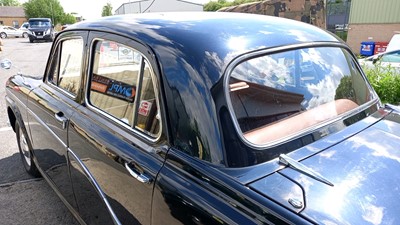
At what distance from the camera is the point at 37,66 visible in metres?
13.0

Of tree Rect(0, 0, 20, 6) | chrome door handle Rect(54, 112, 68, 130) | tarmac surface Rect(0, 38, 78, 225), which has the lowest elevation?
tarmac surface Rect(0, 38, 78, 225)

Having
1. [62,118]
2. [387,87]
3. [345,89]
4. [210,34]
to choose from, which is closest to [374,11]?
[387,87]

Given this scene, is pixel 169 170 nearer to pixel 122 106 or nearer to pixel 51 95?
pixel 122 106

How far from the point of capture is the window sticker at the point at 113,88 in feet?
6.22

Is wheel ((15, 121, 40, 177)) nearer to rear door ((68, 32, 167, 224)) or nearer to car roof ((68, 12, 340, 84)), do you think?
rear door ((68, 32, 167, 224))

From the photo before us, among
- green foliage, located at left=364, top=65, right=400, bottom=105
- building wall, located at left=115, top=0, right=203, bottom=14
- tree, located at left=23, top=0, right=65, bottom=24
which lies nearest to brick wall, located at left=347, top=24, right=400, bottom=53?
green foliage, located at left=364, top=65, right=400, bottom=105

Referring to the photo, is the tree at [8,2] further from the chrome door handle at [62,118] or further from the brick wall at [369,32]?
the chrome door handle at [62,118]

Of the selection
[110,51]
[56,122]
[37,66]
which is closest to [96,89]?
[110,51]

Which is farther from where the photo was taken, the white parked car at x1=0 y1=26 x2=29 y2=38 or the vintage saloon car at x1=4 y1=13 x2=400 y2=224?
the white parked car at x1=0 y1=26 x2=29 y2=38

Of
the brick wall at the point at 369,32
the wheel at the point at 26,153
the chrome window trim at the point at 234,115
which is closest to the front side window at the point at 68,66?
the wheel at the point at 26,153

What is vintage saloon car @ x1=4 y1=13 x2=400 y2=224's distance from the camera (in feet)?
3.99

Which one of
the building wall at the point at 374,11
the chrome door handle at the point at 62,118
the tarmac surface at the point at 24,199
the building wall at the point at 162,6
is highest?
the building wall at the point at 162,6

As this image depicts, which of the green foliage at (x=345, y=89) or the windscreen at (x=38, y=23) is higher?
the windscreen at (x=38, y=23)

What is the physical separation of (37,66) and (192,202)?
44.8 ft
